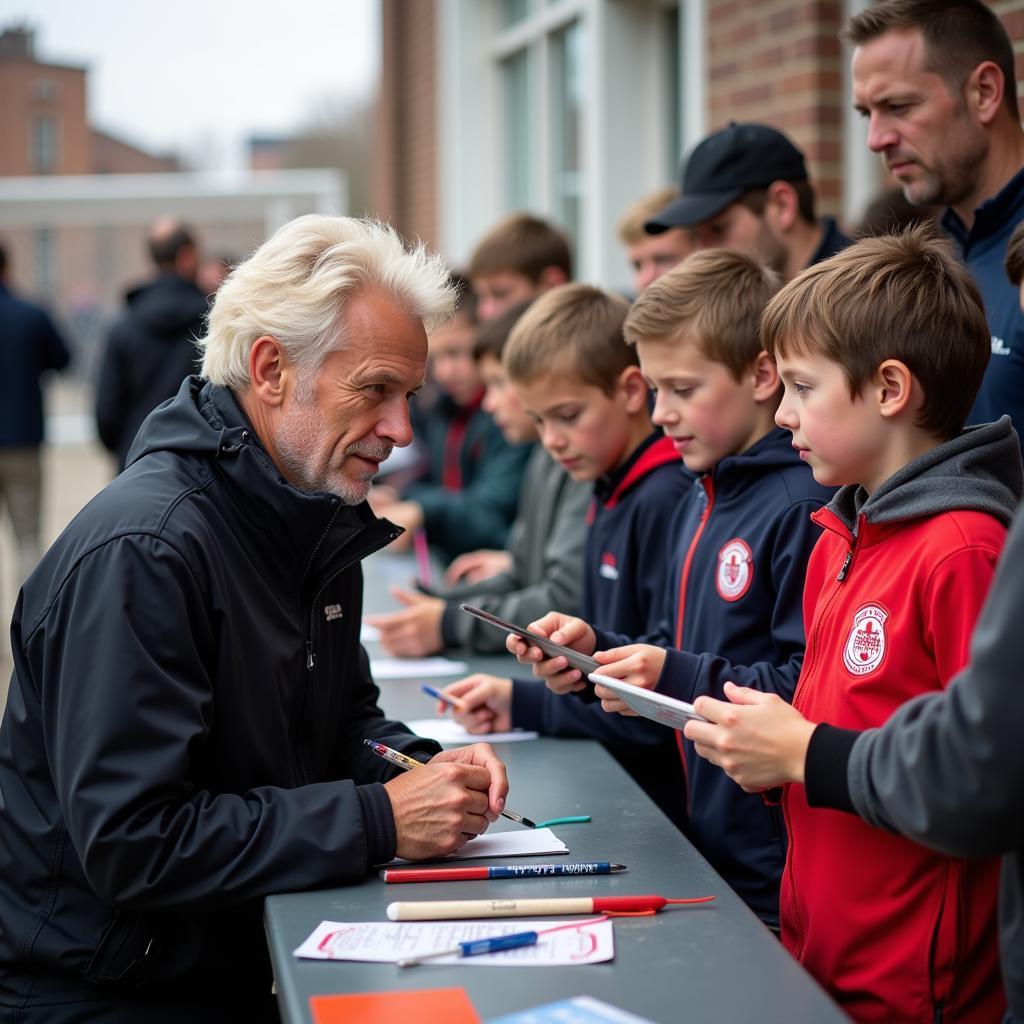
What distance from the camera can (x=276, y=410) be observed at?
7.88 ft

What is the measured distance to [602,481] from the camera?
3.38 meters

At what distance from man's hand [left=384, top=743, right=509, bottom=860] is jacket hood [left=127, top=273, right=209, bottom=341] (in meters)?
6.58

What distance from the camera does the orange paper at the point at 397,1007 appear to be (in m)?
1.63

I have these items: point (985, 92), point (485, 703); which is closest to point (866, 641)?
point (485, 703)

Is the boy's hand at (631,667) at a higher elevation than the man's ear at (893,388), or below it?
below

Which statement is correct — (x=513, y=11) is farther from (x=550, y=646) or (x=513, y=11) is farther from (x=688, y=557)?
(x=550, y=646)

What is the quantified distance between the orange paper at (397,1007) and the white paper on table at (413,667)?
192 cm

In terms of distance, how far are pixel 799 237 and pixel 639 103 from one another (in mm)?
3575

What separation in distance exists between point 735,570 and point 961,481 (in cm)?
71

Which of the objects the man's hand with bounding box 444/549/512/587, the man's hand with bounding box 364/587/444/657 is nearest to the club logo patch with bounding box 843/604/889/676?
the man's hand with bounding box 364/587/444/657

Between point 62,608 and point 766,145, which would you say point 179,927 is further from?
point 766,145

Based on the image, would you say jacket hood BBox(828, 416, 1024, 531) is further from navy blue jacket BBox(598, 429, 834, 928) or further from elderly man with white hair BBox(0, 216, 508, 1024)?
elderly man with white hair BBox(0, 216, 508, 1024)

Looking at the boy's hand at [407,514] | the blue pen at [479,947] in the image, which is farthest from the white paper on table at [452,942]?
the boy's hand at [407,514]

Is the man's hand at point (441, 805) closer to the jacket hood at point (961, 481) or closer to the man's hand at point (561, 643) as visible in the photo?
the man's hand at point (561, 643)
